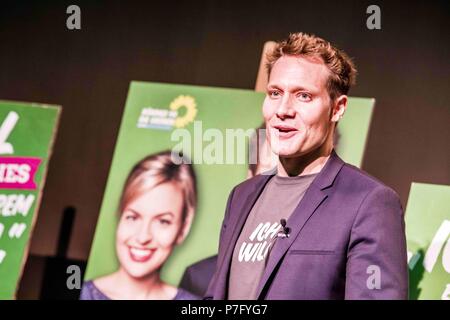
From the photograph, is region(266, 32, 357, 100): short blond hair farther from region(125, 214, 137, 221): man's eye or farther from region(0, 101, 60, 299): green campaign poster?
region(0, 101, 60, 299): green campaign poster

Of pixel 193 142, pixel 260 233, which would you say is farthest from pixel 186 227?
pixel 260 233

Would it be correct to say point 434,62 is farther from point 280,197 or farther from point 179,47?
point 280,197

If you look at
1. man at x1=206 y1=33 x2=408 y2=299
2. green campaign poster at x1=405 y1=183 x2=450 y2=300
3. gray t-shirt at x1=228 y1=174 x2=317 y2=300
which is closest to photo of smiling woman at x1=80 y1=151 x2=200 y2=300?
green campaign poster at x1=405 y1=183 x2=450 y2=300

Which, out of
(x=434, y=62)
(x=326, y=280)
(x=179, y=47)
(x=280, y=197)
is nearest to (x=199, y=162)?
(x=179, y=47)

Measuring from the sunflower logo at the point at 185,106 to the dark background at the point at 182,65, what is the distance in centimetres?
44

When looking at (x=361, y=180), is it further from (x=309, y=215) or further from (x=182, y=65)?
(x=182, y=65)

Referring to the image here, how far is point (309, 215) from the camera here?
1.90m

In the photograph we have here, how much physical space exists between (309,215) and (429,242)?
3.78 feet

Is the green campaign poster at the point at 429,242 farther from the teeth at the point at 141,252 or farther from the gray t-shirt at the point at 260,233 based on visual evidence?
the teeth at the point at 141,252

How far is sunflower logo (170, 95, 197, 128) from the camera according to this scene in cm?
349

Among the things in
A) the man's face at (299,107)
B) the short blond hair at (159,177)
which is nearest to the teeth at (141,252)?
the short blond hair at (159,177)

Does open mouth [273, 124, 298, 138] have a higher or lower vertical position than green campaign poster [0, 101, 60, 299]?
higher
